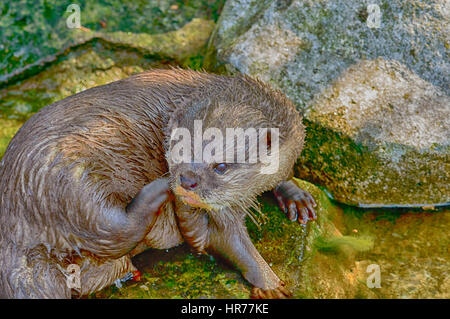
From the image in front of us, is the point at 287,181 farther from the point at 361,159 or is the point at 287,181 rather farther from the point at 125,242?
the point at 125,242

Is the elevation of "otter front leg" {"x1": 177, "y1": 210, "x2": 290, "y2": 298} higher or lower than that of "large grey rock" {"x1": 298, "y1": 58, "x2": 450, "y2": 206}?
lower

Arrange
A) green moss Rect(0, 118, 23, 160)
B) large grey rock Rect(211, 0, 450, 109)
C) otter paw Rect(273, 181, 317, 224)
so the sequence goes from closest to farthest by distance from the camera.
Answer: otter paw Rect(273, 181, 317, 224) < large grey rock Rect(211, 0, 450, 109) < green moss Rect(0, 118, 23, 160)

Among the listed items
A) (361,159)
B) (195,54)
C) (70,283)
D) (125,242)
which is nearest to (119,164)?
(125,242)

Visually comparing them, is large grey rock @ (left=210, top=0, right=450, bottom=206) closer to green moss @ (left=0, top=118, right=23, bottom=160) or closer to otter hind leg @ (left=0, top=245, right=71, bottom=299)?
green moss @ (left=0, top=118, right=23, bottom=160)

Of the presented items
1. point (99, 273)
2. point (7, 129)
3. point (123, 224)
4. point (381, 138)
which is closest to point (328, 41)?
point (381, 138)

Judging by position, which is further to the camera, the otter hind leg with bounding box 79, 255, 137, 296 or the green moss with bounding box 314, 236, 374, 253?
the green moss with bounding box 314, 236, 374, 253

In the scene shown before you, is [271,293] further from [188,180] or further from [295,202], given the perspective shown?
[188,180]

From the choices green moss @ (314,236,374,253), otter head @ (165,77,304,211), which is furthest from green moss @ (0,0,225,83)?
green moss @ (314,236,374,253)
